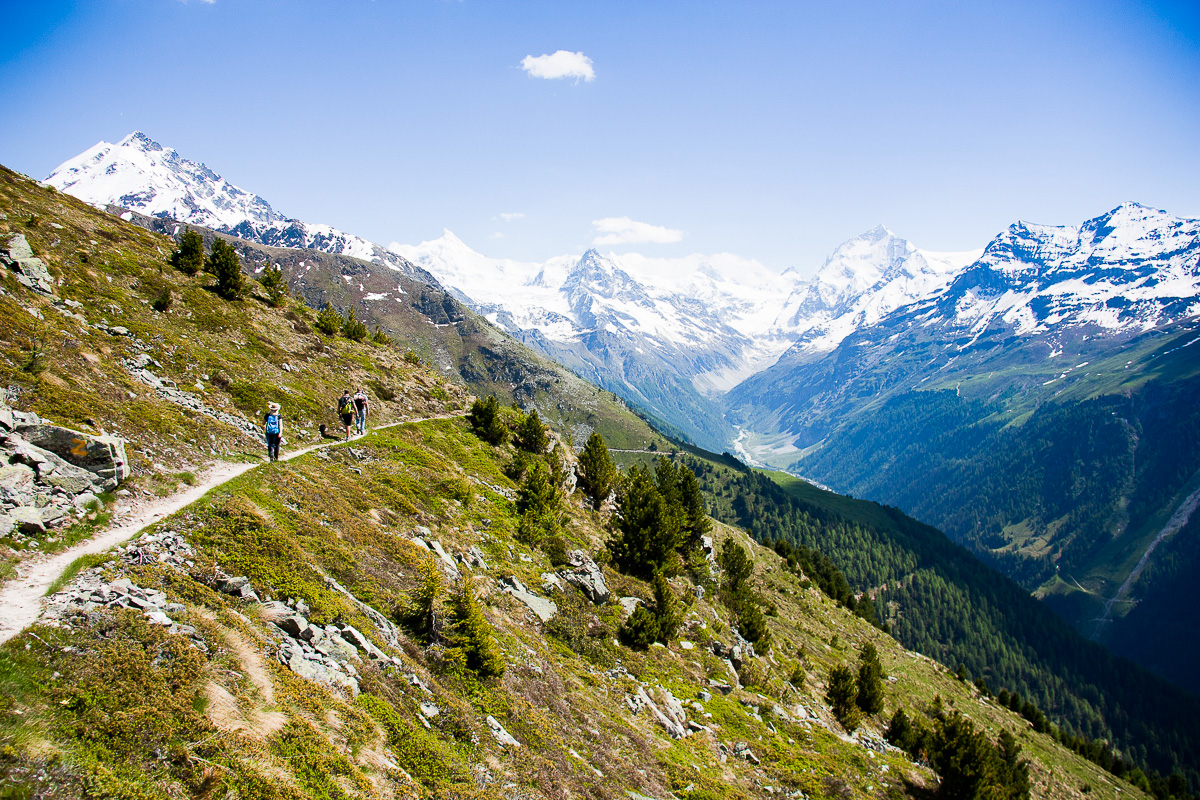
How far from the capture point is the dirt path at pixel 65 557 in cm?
1032

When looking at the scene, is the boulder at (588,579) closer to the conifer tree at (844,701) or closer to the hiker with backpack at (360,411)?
the hiker with backpack at (360,411)

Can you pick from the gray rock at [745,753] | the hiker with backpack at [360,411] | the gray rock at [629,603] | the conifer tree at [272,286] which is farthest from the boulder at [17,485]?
the conifer tree at [272,286]

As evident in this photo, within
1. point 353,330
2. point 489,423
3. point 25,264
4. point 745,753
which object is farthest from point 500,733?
point 353,330

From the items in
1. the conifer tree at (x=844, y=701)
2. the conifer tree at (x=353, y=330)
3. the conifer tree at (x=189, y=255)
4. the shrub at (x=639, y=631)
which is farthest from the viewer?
the conifer tree at (x=353, y=330)

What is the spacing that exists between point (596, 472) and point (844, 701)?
2808cm

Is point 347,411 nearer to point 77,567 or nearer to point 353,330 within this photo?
point 77,567

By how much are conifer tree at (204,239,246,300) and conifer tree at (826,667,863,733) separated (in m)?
57.4

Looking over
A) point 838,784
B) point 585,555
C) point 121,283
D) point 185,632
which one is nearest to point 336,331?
point 121,283

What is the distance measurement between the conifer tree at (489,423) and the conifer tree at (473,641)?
99.3 feet

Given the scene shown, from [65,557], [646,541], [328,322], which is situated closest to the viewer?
[65,557]

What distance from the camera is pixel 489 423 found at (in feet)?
158

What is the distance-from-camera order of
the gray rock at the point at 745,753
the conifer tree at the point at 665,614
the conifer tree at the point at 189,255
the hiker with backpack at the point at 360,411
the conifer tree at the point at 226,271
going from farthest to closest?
the conifer tree at the point at 226,271, the conifer tree at the point at 189,255, the hiker with backpack at the point at 360,411, the conifer tree at the point at 665,614, the gray rock at the point at 745,753

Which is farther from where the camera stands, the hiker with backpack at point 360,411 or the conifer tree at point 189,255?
the conifer tree at point 189,255

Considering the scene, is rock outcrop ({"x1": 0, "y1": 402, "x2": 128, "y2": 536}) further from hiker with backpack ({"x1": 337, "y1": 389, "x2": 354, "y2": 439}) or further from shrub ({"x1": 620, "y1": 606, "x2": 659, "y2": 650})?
shrub ({"x1": 620, "y1": 606, "x2": 659, "y2": 650})
